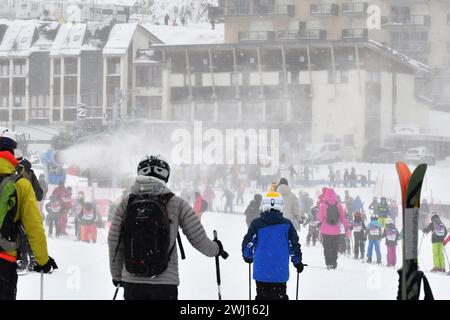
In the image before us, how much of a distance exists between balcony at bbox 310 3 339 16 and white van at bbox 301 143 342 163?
14.9m

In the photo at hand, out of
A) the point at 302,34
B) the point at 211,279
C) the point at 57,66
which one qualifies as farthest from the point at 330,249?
the point at 57,66

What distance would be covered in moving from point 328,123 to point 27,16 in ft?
94.4

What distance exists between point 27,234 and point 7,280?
27 centimetres

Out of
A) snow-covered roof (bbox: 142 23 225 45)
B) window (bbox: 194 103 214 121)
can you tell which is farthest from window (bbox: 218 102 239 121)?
snow-covered roof (bbox: 142 23 225 45)

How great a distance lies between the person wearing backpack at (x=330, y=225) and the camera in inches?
452

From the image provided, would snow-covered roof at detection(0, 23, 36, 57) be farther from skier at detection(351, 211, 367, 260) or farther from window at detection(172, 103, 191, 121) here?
skier at detection(351, 211, 367, 260)

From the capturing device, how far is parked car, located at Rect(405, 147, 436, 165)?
46.5 m

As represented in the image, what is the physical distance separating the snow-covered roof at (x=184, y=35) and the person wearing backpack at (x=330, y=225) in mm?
43974

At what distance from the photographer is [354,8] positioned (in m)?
58.4

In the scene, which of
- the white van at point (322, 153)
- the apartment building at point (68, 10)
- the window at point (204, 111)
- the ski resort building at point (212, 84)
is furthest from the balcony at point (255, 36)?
the white van at point (322, 153)

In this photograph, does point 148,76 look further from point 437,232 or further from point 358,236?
point 437,232
